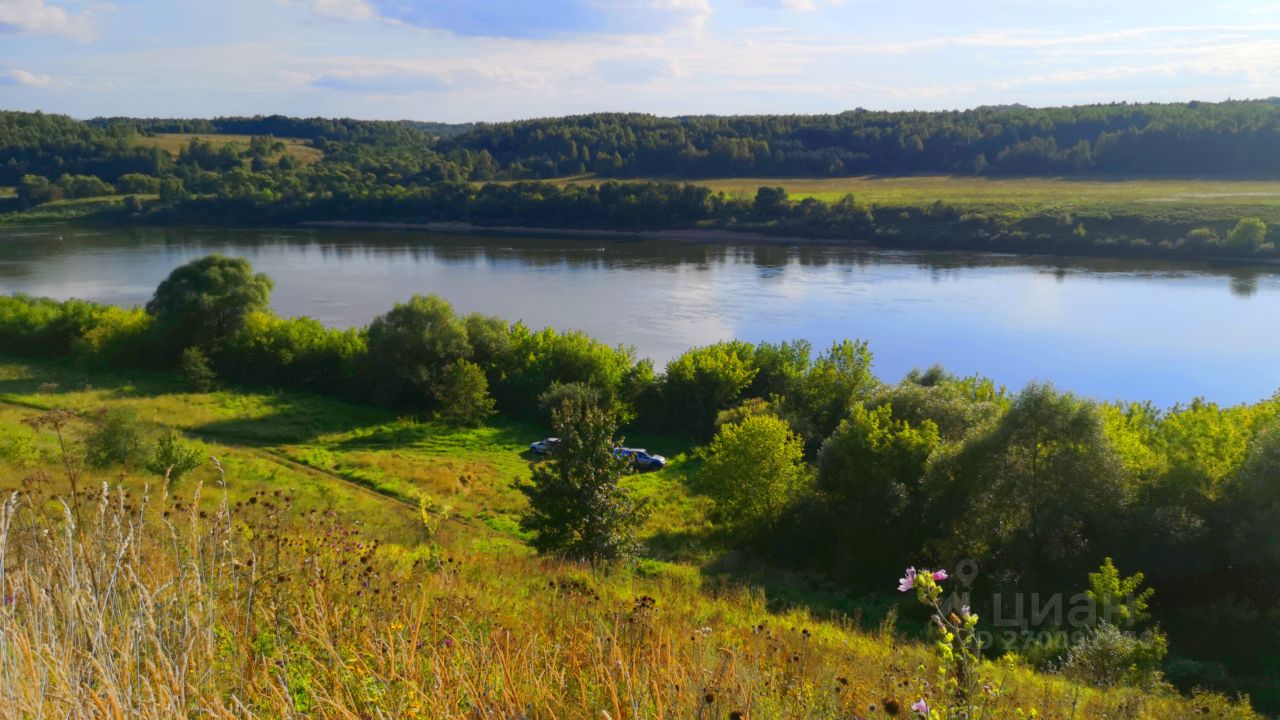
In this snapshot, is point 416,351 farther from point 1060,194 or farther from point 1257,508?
point 1060,194

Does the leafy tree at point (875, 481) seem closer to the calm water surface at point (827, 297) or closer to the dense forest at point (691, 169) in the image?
the calm water surface at point (827, 297)

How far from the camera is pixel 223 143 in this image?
12838 centimetres

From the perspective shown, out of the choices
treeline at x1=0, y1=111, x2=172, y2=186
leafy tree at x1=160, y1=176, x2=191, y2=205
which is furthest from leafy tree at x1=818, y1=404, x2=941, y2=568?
treeline at x1=0, y1=111, x2=172, y2=186

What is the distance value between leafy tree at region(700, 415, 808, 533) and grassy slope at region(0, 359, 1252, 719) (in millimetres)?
1234

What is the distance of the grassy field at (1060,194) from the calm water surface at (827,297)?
9577 millimetres

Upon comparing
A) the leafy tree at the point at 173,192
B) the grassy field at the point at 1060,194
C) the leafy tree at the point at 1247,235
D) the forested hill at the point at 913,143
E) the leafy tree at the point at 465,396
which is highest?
the forested hill at the point at 913,143

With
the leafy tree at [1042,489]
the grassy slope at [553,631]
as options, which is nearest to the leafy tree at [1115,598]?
the leafy tree at [1042,489]

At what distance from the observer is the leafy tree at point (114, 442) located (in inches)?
648

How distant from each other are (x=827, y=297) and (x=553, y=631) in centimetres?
4195

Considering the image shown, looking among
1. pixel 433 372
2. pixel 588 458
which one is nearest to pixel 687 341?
pixel 433 372

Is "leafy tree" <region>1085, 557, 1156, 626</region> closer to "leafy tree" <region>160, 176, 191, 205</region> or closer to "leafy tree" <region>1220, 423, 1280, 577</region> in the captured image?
"leafy tree" <region>1220, 423, 1280, 577</region>

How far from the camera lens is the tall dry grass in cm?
259

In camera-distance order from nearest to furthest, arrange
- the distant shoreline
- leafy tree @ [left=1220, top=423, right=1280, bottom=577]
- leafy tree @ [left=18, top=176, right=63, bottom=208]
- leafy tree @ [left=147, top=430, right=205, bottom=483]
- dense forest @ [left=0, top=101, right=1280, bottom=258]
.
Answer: leafy tree @ [left=1220, top=423, right=1280, bottom=577] → leafy tree @ [left=147, top=430, right=205, bottom=483] → dense forest @ [left=0, top=101, right=1280, bottom=258] → the distant shoreline → leafy tree @ [left=18, top=176, right=63, bottom=208]

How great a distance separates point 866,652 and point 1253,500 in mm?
8478
